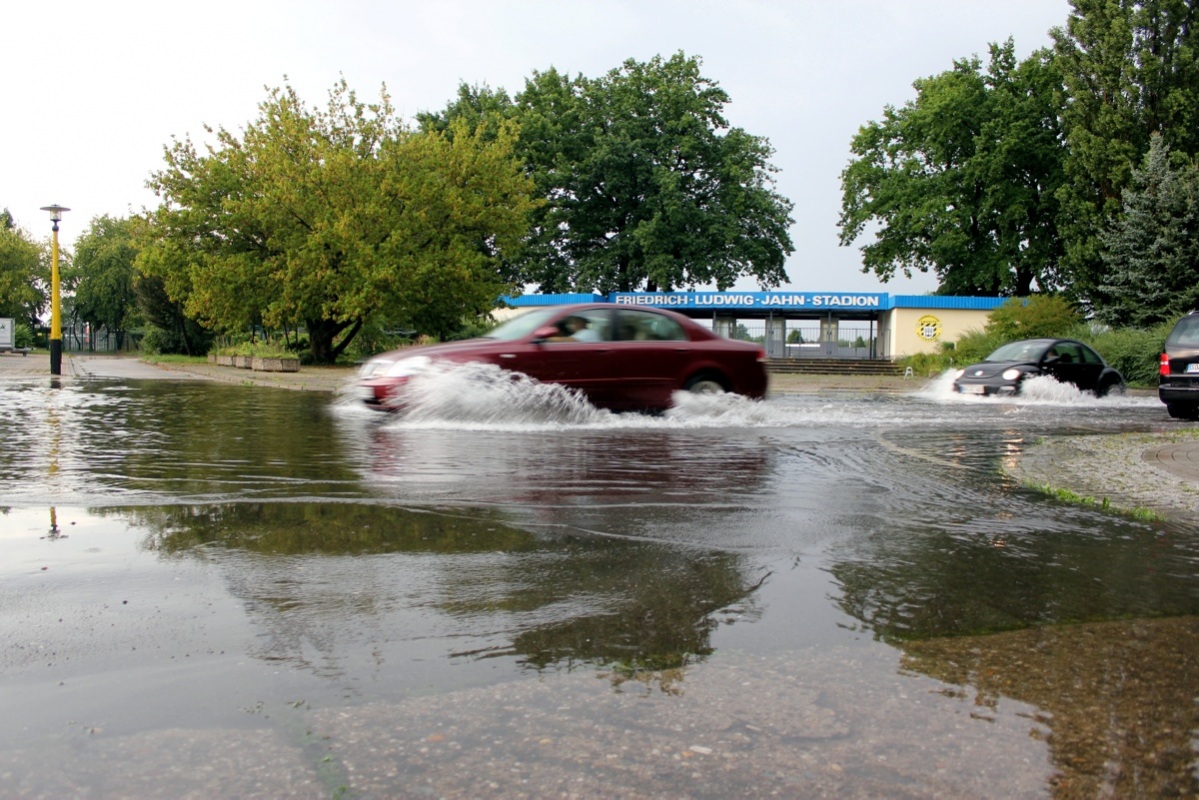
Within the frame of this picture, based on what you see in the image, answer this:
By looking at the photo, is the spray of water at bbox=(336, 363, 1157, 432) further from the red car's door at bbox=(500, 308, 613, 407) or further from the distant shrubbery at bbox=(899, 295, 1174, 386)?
the distant shrubbery at bbox=(899, 295, 1174, 386)

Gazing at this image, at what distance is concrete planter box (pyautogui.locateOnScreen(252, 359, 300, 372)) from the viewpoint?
31438 millimetres

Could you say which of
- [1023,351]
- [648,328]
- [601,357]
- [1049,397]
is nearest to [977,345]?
[1023,351]

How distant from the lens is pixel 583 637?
3.65 meters

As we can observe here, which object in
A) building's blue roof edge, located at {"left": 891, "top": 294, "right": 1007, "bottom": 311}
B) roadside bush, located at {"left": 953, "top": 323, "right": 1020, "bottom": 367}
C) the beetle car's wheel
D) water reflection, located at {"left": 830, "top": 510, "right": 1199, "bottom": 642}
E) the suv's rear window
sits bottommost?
water reflection, located at {"left": 830, "top": 510, "right": 1199, "bottom": 642}

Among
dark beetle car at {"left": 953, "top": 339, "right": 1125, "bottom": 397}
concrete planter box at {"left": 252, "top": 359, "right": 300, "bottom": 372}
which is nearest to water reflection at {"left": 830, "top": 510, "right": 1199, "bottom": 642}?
dark beetle car at {"left": 953, "top": 339, "right": 1125, "bottom": 397}

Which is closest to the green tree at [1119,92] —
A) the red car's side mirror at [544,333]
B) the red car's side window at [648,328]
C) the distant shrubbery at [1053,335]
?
the distant shrubbery at [1053,335]

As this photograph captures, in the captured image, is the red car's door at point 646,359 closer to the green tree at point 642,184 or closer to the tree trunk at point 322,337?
the tree trunk at point 322,337

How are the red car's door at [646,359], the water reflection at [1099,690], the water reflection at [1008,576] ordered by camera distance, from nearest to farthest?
the water reflection at [1099,690] < the water reflection at [1008,576] < the red car's door at [646,359]

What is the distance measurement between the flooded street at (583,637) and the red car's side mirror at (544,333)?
4.69 meters

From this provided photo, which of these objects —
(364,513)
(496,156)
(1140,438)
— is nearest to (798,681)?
(364,513)

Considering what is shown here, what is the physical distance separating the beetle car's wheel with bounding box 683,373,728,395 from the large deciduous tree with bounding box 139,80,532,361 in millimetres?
22452

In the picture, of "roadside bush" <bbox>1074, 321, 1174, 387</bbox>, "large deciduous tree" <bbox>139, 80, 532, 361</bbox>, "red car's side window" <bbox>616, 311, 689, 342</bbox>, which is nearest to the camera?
"red car's side window" <bbox>616, 311, 689, 342</bbox>

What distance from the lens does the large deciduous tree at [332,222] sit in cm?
3509

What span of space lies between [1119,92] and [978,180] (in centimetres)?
1116
